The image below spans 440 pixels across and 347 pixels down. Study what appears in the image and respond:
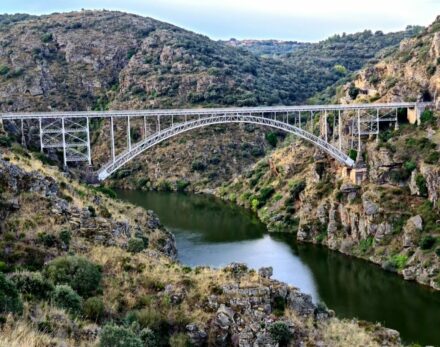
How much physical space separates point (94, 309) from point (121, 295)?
1.83 m

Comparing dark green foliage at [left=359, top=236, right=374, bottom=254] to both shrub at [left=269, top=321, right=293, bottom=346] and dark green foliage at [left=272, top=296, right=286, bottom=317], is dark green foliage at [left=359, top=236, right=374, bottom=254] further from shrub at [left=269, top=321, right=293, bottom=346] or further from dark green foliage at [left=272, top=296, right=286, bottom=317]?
shrub at [left=269, top=321, right=293, bottom=346]

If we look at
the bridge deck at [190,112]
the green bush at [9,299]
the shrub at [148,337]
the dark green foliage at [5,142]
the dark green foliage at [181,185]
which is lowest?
the dark green foliage at [181,185]

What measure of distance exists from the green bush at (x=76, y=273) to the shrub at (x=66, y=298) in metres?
1.38

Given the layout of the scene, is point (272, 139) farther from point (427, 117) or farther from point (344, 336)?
point (344, 336)

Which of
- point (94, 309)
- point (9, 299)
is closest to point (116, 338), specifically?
point (9, 299)

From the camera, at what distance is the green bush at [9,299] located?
43.7 ft

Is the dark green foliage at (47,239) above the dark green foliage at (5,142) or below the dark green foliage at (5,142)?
below

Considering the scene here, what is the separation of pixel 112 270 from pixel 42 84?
64394 mm

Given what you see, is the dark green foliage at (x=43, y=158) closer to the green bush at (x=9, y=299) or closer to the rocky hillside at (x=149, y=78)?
the green bush at (x=9, y=299)

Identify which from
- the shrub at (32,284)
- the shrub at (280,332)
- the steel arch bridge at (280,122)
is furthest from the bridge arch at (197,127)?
the shrub at (280,332)

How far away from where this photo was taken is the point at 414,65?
52.0 m

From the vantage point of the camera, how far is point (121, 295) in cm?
1817

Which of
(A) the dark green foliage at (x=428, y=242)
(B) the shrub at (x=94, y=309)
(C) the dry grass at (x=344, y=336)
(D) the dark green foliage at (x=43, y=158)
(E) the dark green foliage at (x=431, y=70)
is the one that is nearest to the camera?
(B) the shrub at (x=94, y=309)

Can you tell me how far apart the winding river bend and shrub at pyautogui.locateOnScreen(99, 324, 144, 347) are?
59.5ft
